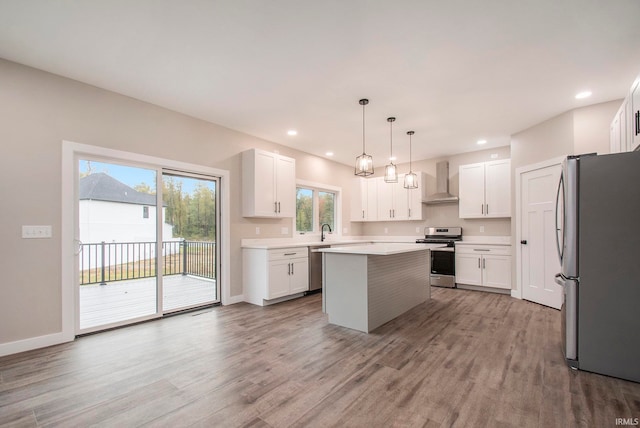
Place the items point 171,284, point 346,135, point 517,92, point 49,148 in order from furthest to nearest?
1. point 346,135
2. point 171,284
3. point 517,92
4. point 49,148

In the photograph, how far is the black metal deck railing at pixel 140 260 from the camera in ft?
10.9

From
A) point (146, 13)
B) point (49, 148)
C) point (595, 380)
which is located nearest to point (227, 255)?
point (49, 148)

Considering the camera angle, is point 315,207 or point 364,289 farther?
point 315,207

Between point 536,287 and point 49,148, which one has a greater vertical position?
point 49,148

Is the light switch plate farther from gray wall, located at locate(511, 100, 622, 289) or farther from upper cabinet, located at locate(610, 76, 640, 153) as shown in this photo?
gray wall, located at locate(511, 100, 622, 289)

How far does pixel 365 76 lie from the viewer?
2979 millimetres

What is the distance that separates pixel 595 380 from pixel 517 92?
292 centimetres

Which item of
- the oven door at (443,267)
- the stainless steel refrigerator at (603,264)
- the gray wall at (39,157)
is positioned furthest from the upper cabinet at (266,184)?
the stainless steel refrigerator at (603,264)

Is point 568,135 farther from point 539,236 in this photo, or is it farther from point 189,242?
point 189,242

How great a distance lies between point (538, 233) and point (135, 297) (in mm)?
5863

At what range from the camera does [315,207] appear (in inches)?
245

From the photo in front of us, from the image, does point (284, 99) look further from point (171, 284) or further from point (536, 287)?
point (536, 287)

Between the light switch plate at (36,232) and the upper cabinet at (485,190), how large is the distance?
20.6ft

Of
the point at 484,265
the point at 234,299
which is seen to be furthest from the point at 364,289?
the point at 484,265
